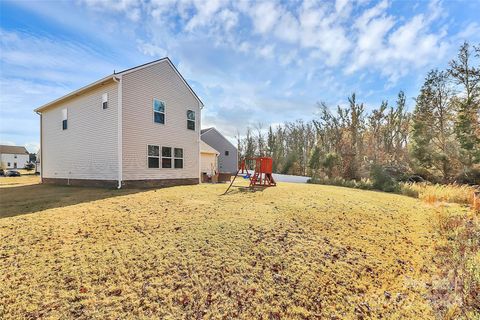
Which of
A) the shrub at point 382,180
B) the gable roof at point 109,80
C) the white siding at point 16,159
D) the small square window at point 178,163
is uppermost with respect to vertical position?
the gable roof at point 109,80

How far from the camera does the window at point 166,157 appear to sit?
1257cm

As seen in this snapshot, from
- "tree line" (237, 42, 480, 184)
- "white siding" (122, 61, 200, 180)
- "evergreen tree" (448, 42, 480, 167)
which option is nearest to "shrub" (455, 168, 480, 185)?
"tree line" (237, 42, 480, 184)

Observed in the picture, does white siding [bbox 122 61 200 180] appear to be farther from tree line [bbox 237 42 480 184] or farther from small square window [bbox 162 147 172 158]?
tree line [bbox 237 42 480 184]

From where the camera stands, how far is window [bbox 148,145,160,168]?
1191cm

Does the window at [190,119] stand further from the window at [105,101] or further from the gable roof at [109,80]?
the window at [105,101]

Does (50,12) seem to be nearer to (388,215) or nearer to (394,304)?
(394,304)

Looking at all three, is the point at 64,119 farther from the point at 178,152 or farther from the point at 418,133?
the point at 418,133

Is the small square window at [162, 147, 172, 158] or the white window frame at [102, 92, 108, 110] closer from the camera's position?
the white window frame at [102, 92, 108, 110]

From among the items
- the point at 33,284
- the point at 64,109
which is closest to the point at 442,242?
the point at 33,284

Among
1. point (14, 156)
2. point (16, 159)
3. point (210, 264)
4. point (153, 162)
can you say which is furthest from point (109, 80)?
point (16, 159)

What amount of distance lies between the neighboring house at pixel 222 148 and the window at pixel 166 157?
14423mm

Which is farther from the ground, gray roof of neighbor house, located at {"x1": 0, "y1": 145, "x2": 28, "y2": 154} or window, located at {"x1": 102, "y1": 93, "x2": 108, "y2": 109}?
gray roof of neighbor house, located at {"x1": 0, "y1": 145, "x2": 28, "y2": 154}

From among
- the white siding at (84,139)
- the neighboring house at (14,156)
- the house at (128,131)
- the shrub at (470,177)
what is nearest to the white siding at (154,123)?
the house at (128,131)

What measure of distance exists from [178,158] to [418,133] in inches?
775
